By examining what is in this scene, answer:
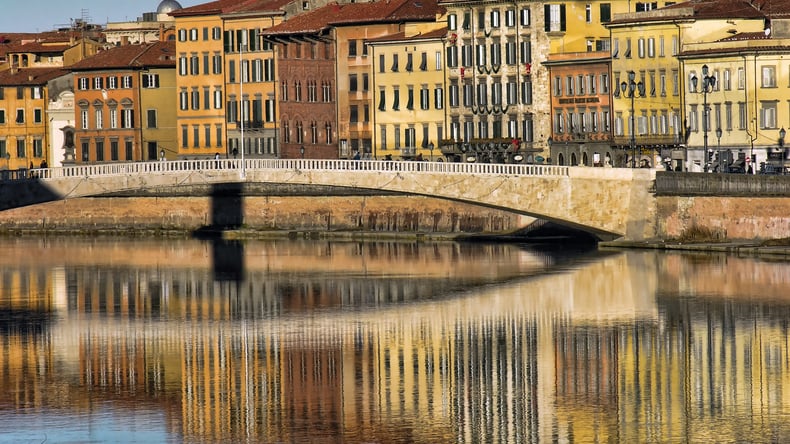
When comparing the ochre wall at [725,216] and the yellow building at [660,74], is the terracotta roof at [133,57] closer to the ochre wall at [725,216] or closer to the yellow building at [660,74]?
the yellow building at [660,74]

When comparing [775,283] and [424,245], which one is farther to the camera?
[424,245]

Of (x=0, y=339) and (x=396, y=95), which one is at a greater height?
(x=396, y=95)

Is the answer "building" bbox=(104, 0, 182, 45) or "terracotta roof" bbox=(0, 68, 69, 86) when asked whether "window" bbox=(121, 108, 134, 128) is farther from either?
"building" bbox=(104, 0, 182, 45)

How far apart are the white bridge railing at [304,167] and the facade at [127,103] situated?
40447 mm

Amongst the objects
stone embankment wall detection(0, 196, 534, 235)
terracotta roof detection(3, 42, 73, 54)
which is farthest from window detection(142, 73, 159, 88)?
stone embankment wall detection(0, 196, 534, 235)

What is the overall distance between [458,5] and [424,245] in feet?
69.0

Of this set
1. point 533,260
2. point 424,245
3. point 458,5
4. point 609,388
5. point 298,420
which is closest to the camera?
point 298,420

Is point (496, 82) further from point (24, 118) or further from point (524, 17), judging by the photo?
point (24, 118)

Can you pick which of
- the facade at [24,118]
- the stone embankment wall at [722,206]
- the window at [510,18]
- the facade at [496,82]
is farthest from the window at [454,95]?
the facade at [24,118]

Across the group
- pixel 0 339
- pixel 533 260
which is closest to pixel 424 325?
pixel 0 339

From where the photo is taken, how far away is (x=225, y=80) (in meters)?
135

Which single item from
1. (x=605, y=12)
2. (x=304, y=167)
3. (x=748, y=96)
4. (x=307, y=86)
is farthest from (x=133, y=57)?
(x=748, y=96)

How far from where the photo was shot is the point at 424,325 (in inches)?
2616

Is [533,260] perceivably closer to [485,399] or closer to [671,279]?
[671,279]
